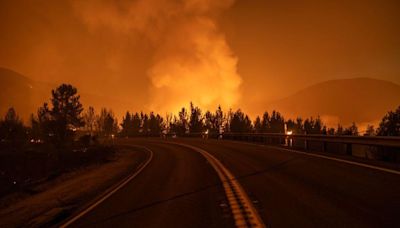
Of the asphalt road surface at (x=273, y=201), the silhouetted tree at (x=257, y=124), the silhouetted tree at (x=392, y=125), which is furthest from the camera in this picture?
the silhouetted tree at (x=257, y=124)

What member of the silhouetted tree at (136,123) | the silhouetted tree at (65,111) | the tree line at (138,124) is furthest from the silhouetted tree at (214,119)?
the silhouetted tree at (65,111)

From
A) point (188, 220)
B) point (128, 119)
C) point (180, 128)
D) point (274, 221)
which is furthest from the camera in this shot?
point (128, 119)

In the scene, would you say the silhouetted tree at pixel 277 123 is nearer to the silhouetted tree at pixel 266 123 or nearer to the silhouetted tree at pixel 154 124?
the silhouetted tree at pixel 266 123

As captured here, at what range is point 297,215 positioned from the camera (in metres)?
6.00

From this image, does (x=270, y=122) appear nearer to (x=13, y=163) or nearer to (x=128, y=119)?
(x=128, y=119)

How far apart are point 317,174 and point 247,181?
235 centimetres

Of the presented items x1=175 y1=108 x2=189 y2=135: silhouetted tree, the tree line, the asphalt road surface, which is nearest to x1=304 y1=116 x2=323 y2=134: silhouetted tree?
the tree line

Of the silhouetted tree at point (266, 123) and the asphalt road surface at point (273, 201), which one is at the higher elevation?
the silhouetted tree at point (266, 123)

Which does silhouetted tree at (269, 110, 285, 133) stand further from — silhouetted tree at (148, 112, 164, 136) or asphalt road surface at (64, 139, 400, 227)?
asphalt road surface at (64, 139, 400, 227)

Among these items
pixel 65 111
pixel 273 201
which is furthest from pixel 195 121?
pixel 273 201

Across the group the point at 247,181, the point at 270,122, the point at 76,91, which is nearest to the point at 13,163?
the point at 76,91

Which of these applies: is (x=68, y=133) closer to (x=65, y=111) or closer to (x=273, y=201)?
(x=65, y=111)

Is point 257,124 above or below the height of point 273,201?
above

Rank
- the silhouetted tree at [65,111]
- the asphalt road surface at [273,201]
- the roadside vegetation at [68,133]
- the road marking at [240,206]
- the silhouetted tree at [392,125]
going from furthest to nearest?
the silhouetted tree at [65,111] < the silhouetted tree at [392,125] < the roadside vegetation at [68,133] < the asphalt road surface at [273,201] < the road marking at [240,206]
